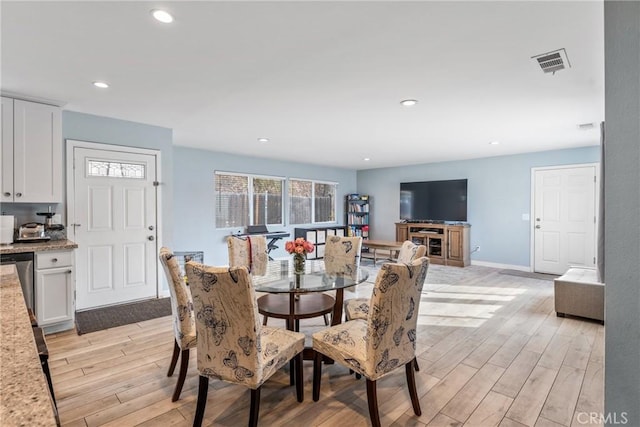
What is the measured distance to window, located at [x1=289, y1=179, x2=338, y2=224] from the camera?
25.2 feet

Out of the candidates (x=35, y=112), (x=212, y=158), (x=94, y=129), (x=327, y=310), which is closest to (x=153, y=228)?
(x=94, y=129)

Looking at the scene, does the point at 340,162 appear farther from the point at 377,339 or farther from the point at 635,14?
the point at 635,14

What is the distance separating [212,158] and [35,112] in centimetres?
302

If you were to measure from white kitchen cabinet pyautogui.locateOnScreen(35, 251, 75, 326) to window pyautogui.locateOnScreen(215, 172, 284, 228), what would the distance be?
10.3 feet

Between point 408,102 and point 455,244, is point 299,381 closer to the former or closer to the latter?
point 408,102

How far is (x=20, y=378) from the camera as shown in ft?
2.27

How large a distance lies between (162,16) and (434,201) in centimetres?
663

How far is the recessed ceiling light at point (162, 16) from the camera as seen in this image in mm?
1834

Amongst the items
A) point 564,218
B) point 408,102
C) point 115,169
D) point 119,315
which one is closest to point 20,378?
point 408,102

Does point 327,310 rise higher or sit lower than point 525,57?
lower

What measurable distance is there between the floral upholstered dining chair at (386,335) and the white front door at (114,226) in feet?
10.3

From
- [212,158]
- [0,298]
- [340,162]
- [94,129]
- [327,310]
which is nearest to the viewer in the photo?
[0,298]

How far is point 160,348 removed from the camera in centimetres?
296

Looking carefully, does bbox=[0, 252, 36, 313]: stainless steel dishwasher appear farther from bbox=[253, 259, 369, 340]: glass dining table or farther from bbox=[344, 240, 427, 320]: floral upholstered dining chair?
bbox=[344, 240, 427, 320]: floral upholstered dining chair
